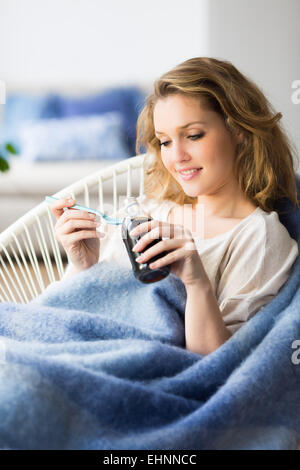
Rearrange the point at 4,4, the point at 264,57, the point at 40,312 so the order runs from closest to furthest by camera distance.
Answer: the point at 40,312
the point at 264,57
the point at 4,4

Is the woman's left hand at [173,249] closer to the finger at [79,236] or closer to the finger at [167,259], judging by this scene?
the finger at [167,259]

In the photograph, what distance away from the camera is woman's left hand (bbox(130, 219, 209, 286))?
87cm

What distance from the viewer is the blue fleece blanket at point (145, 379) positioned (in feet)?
2.39

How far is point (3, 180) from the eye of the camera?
3.07 m

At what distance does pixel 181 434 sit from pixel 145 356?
127mm

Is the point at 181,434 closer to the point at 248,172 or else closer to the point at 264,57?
the point at 248,172

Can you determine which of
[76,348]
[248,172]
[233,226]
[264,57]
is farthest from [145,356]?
[264,57]

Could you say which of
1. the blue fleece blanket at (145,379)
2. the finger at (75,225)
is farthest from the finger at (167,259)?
the finger at (75,225)

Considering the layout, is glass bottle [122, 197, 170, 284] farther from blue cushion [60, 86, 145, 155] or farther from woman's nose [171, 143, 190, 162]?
blue cushion [60, 86, 145, 155]

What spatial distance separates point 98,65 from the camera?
4562 mm

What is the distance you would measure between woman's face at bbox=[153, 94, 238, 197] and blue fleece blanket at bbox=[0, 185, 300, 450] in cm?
23

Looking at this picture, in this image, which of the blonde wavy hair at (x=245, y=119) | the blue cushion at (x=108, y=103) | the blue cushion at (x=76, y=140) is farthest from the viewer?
the blue cushion at (x=108, y=103)

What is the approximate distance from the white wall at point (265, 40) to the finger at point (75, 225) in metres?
2.42

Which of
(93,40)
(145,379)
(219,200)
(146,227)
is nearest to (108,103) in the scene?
(93,40)
